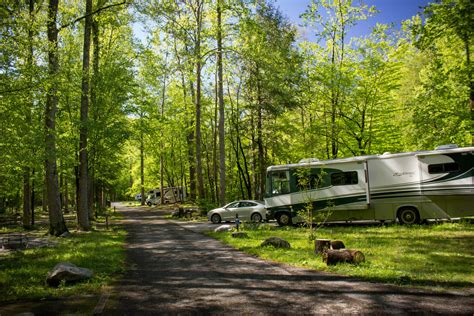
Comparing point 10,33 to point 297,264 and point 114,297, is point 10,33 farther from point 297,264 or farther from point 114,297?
point 297,264

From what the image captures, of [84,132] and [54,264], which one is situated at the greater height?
[84,132]

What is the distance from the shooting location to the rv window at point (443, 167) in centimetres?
1561

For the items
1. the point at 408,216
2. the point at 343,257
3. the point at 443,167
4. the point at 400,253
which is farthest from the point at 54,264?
the point at 443,167

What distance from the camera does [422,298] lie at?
6.15 metres

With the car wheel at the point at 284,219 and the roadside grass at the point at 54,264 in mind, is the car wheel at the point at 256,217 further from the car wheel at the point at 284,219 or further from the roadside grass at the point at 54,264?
the roadside grass at the point at 54,264

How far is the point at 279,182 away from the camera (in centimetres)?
1933

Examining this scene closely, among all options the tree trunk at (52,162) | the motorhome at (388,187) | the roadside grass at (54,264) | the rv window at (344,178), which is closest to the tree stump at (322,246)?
the motorhome at (388,187)

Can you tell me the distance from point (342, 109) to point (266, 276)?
1833 cm

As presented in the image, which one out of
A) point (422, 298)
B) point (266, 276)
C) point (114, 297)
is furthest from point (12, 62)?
point (422, 298)

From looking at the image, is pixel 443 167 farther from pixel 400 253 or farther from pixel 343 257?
pixel 343 257

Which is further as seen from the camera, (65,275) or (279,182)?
(279,182)

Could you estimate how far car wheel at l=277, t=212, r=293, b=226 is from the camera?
19141 millimetres

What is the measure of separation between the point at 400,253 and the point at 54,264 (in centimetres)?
954

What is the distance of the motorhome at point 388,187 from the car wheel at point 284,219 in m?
0.05
